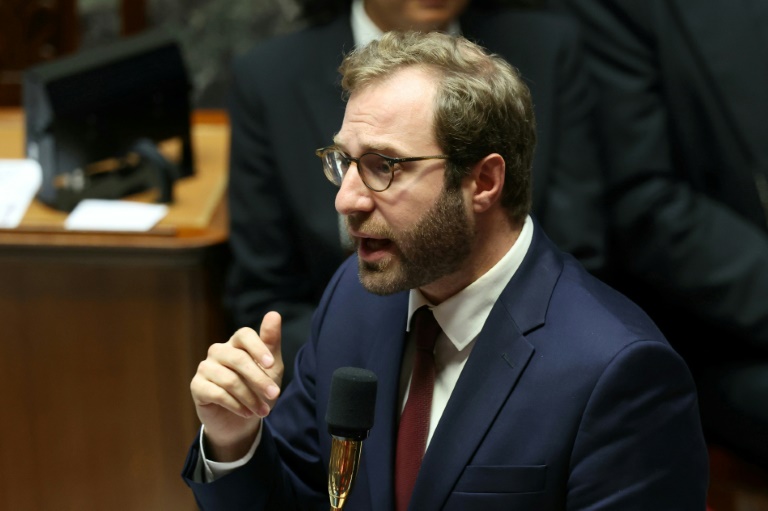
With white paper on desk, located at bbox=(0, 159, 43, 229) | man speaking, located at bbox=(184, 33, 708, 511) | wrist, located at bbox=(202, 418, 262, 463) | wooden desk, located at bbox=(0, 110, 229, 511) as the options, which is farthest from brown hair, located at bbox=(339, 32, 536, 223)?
white paper on desk, located at bbox=(0, 159, 43, 229)

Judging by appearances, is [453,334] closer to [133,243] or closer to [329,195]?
[329,195]

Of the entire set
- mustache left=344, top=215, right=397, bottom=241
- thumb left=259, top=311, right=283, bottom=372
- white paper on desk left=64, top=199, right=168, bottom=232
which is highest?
mustache left=344, top=215, right=397, bottom=241

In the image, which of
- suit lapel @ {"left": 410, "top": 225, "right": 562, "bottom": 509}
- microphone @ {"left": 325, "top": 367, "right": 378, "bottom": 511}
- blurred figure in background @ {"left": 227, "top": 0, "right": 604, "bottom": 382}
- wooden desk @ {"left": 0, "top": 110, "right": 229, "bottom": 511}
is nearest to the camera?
microphone @ {"left": 325, "top": 367, "right": 378, "bottom": 511}

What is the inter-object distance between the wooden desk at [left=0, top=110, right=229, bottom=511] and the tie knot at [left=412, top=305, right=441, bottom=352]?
744mm

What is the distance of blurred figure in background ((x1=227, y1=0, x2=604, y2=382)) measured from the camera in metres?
1.80

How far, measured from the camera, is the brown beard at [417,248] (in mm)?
1169

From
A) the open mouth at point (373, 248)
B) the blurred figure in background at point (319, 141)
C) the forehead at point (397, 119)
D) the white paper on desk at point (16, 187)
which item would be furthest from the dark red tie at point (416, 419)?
the white paper on desk at point (16, 187)

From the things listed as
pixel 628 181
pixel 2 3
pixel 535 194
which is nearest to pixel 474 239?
pixel 535 194

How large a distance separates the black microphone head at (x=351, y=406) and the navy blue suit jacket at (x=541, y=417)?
0.15m

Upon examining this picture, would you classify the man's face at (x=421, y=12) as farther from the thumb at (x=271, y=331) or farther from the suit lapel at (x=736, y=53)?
the thumb at (x=271, y=331)

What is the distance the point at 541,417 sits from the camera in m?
1.13

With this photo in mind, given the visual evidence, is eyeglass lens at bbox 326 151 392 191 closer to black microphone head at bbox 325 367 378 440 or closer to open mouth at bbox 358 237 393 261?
open mouth at bbox 358 237 393 261

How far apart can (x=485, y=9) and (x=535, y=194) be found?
0.38 m

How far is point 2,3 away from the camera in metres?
2.53
